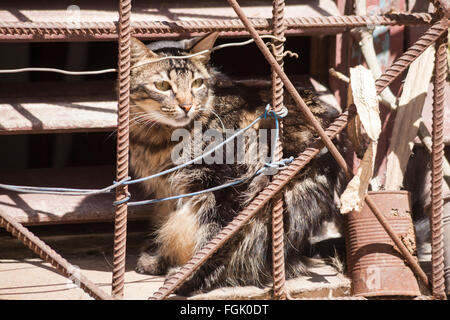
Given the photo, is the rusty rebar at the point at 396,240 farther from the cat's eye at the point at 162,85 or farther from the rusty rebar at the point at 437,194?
the cat's eye at the point at 162,85

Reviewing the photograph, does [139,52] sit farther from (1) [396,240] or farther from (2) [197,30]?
(1) [396,240]

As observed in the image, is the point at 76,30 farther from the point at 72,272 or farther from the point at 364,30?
the point at 364,30

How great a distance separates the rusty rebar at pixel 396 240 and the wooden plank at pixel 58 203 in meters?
1.19

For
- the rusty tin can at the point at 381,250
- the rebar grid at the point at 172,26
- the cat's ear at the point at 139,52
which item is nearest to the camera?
the rebar grid at the point at 172,26

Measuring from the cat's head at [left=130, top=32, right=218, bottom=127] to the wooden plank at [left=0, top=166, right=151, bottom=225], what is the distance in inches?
18.7

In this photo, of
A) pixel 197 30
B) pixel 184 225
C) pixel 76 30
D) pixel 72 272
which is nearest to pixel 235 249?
pixel 184 225

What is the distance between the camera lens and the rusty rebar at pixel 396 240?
2.22 meters

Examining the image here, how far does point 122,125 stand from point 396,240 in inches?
42.7

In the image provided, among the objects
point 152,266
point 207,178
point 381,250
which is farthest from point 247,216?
point 152,266

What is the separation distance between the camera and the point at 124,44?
2.07 meters

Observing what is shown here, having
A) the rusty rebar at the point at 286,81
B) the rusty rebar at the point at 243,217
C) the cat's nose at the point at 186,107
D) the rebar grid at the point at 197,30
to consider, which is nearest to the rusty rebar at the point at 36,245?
the rebar grid at the point at 197,30

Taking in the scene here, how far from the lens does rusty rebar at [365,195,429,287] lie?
7.29ft

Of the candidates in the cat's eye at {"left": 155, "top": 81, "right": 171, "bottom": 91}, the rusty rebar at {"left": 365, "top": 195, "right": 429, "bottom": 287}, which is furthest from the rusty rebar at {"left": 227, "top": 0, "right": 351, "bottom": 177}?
the cat's eye at {"left": 155, "top": 81, "right": 171, "bottom": 91}

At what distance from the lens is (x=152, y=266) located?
2697 millimetres
